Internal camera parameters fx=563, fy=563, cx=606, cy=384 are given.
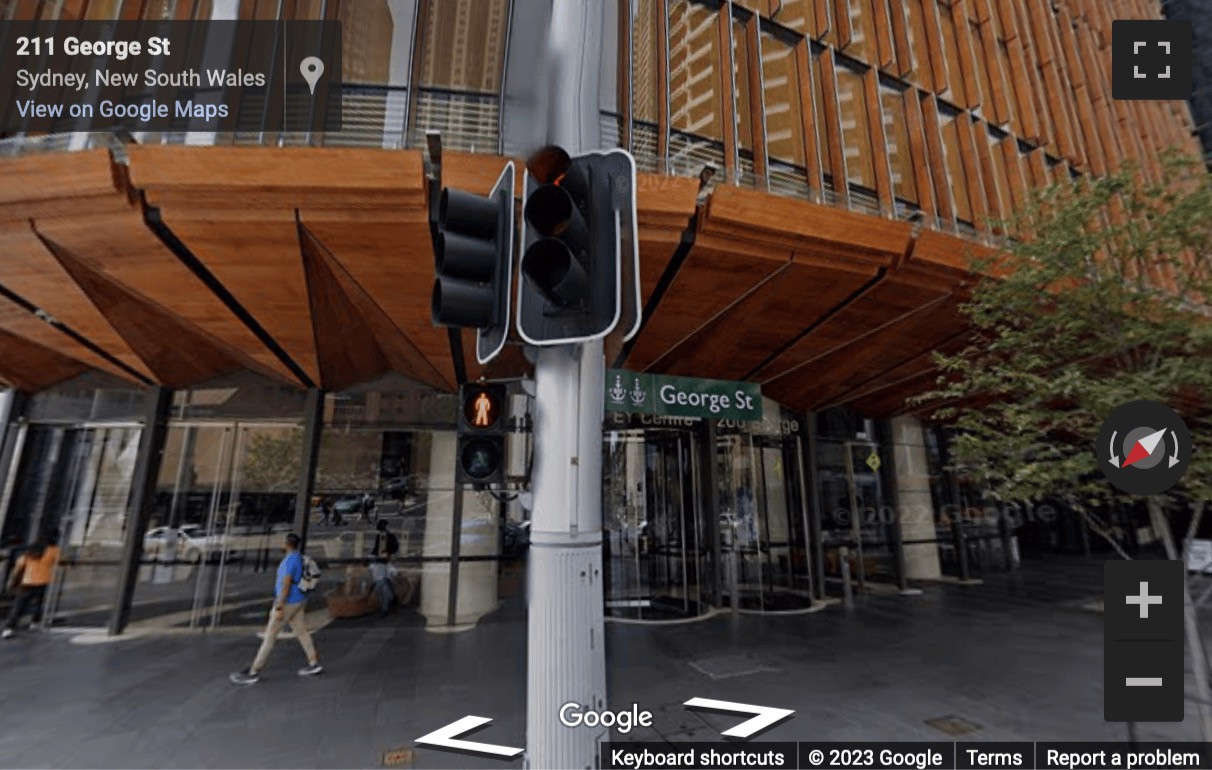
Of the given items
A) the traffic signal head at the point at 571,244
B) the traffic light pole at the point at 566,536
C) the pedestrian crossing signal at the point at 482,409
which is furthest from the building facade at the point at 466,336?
the pedestrian crossing signal at the point at 482,409

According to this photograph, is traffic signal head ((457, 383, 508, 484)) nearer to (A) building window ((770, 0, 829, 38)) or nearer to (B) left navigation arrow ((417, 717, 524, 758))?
(B) left navigation arrow ((417, 717, 524, 758))

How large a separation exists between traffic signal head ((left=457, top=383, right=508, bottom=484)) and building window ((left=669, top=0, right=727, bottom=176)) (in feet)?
25.9

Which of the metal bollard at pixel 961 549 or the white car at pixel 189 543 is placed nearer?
the white car at pixel 189 543

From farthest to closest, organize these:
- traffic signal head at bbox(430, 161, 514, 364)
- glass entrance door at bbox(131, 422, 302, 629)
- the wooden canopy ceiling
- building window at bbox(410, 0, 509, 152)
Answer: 1. glass entrance door at bbox(131, 422, 302, 629)
2. building window at bbox(410, 0, 509, 152)
3. the wooden canopy ceiling
4. traffic signal head at bbox(430, 161, 514, 364)

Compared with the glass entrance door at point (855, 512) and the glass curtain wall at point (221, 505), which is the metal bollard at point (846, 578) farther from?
the glass curtain wall at point (221, 505)

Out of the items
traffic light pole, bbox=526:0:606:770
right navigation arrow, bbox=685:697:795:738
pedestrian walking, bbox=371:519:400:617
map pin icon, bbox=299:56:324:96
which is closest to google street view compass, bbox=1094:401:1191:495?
right navigation arrow, bbox=685:697:795:738

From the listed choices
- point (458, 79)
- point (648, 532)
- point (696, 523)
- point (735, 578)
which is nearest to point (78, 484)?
point (458, 79)

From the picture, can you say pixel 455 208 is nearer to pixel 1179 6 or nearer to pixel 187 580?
pixel 187 580

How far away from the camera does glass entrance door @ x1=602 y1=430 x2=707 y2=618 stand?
12148mm

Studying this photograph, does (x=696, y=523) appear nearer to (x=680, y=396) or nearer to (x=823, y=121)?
(x=680, y=396)

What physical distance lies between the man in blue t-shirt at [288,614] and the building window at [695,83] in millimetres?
8806

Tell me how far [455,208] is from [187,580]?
38.9ft

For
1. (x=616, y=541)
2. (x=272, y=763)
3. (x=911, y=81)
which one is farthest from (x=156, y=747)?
(x=911, y=81)

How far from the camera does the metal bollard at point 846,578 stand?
1358 centimetres
